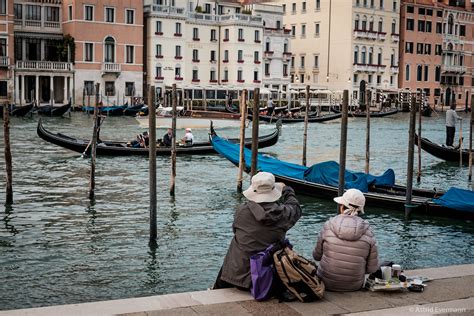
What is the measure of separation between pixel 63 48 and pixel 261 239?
27.7 meters

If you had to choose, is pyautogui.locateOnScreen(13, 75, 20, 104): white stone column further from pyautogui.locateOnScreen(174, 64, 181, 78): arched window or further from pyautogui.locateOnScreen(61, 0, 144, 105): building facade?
pyautogui.locateOnScreen(174, 64, 181, 78): arched window

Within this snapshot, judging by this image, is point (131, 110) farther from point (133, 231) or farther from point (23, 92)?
point (133, 231)

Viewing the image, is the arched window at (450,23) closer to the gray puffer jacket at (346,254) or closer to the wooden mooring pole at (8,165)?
the wooden mooring pole at (8,165)

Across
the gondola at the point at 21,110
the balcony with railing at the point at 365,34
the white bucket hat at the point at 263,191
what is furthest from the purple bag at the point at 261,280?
the balcony with railing at the point at 365,34

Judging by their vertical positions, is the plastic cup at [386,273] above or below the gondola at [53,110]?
above

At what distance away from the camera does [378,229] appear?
7527 mm

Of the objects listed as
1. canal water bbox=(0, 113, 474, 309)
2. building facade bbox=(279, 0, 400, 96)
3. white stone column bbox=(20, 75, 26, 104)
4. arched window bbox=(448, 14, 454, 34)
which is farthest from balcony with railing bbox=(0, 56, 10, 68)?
arched window bbox=(448, 14, 454, 34)

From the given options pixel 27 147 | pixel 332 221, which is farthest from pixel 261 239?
pixel 27 147

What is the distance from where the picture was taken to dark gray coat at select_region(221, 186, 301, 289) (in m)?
3.60

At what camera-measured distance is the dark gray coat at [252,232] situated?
3.60m

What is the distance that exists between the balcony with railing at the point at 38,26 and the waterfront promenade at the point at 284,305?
27967 mm

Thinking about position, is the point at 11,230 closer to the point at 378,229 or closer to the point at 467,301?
the point at 378,229

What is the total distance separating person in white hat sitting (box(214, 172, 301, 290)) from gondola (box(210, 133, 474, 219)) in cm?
422

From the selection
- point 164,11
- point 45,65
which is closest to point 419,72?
point 164,11
